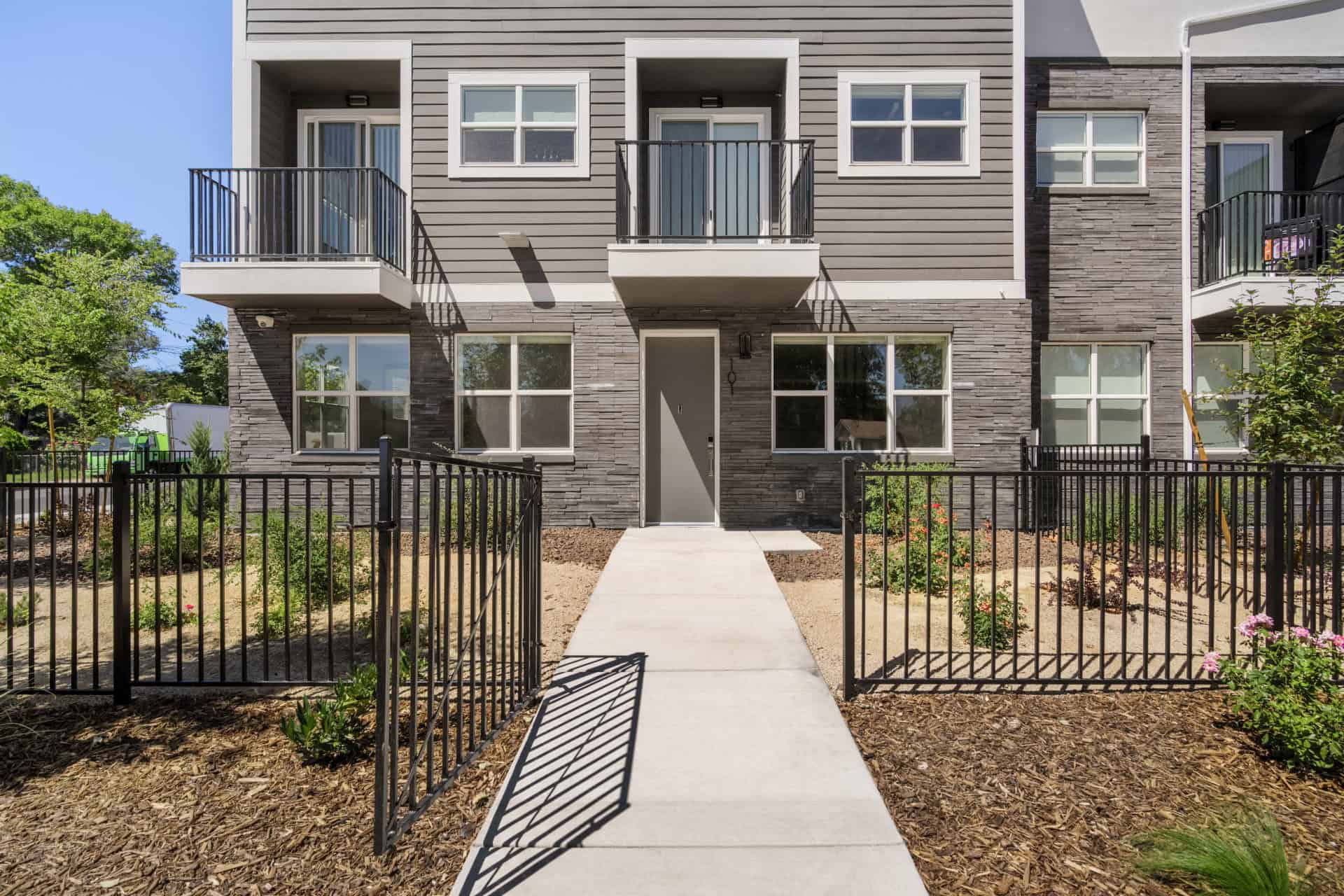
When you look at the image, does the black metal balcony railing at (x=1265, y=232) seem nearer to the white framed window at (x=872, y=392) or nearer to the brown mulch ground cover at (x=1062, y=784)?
the white framed window at (x=872, y=392)

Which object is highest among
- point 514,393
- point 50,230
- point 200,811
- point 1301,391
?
point 50,230

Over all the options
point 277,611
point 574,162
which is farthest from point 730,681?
point 574,162

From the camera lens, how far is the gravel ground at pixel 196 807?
2.31 metres

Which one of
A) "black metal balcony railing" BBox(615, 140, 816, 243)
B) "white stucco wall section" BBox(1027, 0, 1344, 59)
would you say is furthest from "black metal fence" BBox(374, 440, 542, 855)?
"white stucco wall section" BBox(1027, 0, 1344, 59)

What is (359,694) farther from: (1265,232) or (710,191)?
(1265,232)

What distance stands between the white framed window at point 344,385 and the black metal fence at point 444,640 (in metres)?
5.68

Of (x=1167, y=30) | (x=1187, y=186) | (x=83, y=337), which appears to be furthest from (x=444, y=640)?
(x=1167, y=30)

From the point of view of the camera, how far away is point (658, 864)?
2350 millimetres

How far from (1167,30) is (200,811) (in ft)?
47.2

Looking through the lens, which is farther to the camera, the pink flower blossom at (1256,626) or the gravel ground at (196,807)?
the pink flower blossom at (1256,626)

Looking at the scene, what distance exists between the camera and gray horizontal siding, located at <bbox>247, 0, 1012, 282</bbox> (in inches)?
370

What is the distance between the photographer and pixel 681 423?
9.76m

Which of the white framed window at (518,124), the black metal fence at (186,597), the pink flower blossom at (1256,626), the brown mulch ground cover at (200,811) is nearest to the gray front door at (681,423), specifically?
the white framed window at (518,124)

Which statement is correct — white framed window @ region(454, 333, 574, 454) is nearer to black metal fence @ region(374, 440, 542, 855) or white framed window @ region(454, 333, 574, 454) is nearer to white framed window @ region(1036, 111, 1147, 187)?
black metal fence @ region(374, 440, 542, 855)
